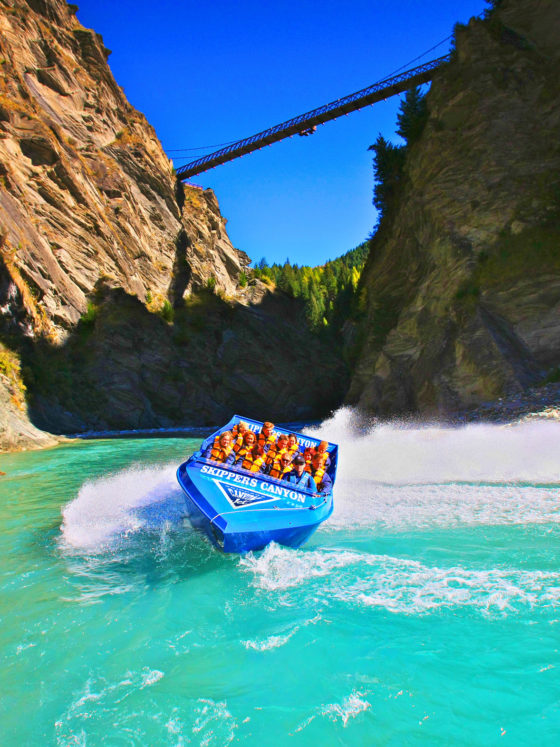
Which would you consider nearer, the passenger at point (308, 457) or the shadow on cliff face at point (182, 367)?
the passenger at point (308, 457)

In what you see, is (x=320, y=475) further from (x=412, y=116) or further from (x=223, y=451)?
(x=412, y=116)

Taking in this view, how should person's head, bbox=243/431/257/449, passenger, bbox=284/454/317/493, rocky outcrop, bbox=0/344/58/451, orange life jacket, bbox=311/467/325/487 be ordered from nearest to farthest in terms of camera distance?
1. passenger, bbox=284/454/317/493
2. orange life jacket, bbox=311/467/325/487
3. person's head, bbox=243/431/257/449
4. rocky outcrop, bbox=0/344/58/451

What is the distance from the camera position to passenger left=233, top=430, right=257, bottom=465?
9234 mm

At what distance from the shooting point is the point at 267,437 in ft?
33.0

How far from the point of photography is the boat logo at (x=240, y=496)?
7.04 m

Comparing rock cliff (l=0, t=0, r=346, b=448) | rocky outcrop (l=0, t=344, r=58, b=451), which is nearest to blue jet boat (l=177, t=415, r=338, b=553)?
rocky outcrop (l=0, t=344, r=58, b=451)

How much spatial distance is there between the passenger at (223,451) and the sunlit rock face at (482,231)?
13195mm

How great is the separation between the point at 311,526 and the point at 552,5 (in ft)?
99.1

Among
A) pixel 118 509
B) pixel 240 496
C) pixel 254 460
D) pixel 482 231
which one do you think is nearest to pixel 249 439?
pixel 254 460

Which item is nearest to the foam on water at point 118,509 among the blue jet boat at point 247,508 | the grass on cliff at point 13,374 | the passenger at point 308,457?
the blue jet boat at point 247,508

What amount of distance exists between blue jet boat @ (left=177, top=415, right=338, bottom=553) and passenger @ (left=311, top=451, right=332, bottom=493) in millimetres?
475

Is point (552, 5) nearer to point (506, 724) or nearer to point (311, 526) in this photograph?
point (311, 526)

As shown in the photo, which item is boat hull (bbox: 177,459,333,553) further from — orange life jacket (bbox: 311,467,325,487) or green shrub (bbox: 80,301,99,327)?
green shrub (bbox: 80,301,99,327)

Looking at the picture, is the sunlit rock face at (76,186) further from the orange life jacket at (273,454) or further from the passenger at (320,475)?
the passenger at (320,475)
